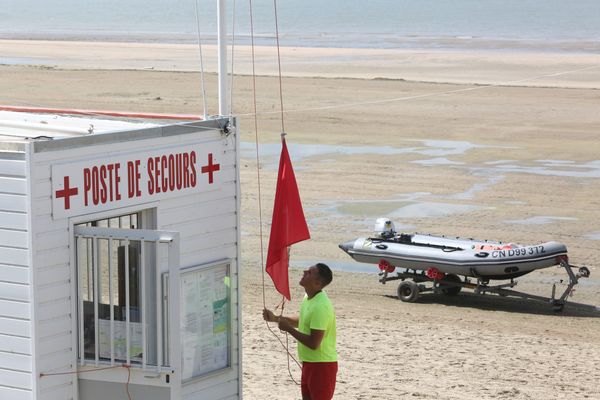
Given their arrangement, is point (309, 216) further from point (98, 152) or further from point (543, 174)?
point (98, 152)

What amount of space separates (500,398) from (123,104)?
21477mm

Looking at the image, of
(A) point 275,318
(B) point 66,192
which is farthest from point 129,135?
(A) point 275,318

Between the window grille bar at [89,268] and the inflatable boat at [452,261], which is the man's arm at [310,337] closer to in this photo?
the window grille bar at [89,268]

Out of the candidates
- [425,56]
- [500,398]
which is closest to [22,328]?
[500,398]

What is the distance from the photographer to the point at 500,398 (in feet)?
34.8

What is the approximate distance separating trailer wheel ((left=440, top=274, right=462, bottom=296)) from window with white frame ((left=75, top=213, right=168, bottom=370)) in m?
6.87

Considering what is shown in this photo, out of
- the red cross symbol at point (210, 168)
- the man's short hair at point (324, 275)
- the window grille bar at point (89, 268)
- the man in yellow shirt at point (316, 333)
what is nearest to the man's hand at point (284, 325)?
the man in yellow shirt at point (316, 333)

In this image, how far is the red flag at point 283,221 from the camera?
9141 mm

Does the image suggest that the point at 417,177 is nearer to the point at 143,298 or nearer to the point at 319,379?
the point at 319,379

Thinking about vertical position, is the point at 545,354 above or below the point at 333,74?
below

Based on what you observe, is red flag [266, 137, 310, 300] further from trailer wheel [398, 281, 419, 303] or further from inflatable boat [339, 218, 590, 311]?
trailer wheel [398, 281, 419, 303]

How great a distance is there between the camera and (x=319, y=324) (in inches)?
329

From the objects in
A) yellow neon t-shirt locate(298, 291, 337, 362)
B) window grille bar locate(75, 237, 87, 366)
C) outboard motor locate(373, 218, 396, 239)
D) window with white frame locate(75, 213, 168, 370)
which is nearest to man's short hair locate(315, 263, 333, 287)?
yellow neon t-shirt locate(298, 291, 337, 362)

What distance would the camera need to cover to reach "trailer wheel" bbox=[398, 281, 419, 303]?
47.1 feet
